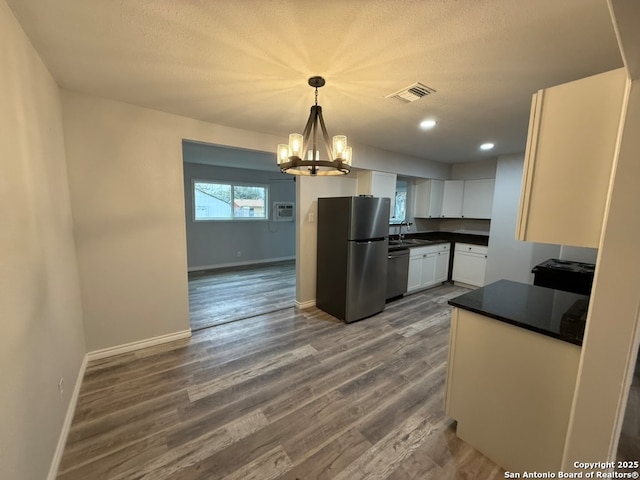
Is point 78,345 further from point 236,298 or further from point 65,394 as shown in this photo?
point 236,298

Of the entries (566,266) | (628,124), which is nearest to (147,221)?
(628,124)

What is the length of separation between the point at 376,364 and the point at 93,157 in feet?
10.3

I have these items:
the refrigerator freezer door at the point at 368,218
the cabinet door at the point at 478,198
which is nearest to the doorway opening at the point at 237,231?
the refrigerator freezer door at the point at 368,218

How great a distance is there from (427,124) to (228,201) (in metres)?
4.76

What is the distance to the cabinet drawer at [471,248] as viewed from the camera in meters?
4.57

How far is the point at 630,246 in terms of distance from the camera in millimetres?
889

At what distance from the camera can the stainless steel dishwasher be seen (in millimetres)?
3936

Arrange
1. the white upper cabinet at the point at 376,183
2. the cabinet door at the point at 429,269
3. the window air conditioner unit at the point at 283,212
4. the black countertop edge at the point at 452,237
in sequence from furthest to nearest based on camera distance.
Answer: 1. the window air conditioner unit at the point at 283,212
2. the black countertop edge at the point at 452,237
3. the cabinet door at the point at 429,269
4. the white upper cabinet at the point at 376,183

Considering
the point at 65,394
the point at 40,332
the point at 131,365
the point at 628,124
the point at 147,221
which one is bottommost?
the point at 131,365

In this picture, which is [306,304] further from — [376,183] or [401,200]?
[401,200]

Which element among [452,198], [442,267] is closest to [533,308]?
[442,267]

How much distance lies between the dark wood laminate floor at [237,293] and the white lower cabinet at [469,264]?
3088mm

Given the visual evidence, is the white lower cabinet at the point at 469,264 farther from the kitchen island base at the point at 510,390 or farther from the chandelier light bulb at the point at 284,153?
the chandelier light bulb at the point at 284,153

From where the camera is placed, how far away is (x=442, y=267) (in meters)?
4.87
